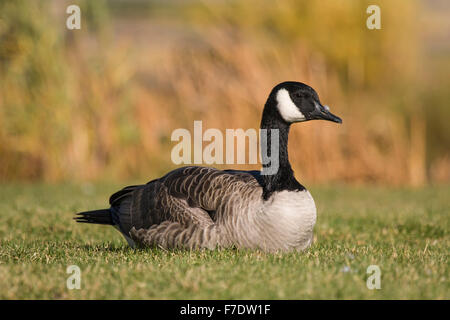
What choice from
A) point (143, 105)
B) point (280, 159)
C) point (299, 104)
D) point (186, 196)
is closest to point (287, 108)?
point (299, 104)

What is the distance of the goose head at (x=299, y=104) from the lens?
647 centimetres

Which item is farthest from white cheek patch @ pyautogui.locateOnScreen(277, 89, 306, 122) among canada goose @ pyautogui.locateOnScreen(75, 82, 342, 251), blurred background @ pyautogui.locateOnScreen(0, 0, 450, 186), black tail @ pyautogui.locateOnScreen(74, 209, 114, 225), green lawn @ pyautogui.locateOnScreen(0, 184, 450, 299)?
blurred background @ pyautogui.locateOnScreen(0, 0, 450, 186)

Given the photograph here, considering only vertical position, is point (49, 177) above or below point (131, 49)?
below

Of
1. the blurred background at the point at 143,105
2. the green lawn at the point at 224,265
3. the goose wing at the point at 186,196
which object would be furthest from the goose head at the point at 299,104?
the blurred background at the point at 143,105

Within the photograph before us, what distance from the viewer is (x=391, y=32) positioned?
66.7ft

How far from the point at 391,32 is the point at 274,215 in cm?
1592

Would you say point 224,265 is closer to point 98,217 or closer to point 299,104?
point 299,104

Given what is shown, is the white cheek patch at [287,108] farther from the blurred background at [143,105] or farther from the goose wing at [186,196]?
the blurred background at [143,105]

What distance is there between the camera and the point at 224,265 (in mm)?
5297

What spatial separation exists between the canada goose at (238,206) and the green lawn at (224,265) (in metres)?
0.20

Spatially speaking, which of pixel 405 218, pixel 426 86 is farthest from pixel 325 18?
pixel 405 218

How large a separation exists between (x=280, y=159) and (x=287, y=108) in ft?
1.81
